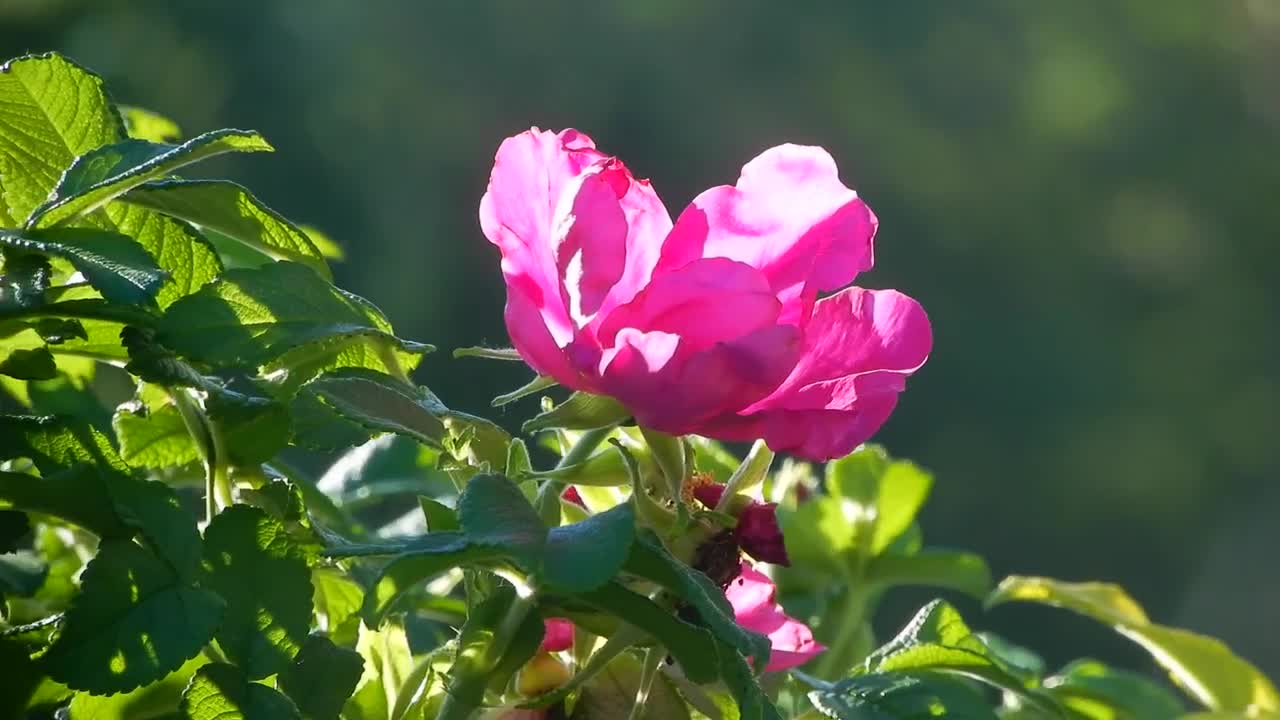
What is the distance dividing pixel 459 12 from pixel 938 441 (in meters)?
1.78

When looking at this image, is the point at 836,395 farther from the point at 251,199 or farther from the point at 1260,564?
the point at 1260,564

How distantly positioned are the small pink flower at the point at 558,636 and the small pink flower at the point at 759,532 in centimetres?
5

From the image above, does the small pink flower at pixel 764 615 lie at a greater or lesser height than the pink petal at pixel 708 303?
lesser

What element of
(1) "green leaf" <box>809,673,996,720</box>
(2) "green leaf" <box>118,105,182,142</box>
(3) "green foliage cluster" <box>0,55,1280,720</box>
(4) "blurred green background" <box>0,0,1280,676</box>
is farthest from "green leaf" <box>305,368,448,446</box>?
(4) "blurred green background" <box>0,0,1280,676</box>

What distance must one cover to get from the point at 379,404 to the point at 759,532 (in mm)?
91

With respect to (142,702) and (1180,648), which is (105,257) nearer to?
(142,702)

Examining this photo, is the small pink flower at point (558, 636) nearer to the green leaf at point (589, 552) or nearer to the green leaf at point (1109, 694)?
the green leaf at point (589, 552)

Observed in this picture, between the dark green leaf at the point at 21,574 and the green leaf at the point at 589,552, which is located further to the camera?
the dark green leaf at the point at 21,574

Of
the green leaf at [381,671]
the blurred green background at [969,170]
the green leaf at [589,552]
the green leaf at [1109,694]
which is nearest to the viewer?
the green leaf at [589,552]

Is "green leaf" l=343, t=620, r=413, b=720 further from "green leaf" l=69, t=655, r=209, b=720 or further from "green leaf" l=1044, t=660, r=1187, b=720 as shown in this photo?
"green leaf" l=1044, t=660, r=1187, b=720

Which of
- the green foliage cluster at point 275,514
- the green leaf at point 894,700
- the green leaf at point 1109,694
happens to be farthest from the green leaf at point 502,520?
the green leaf at point 1109,694

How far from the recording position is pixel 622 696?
0.37 m

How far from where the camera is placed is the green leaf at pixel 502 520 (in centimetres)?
29

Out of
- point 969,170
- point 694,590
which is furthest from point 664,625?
point 969,170
